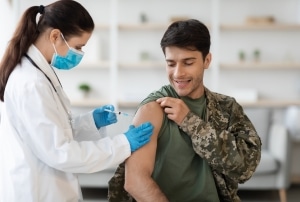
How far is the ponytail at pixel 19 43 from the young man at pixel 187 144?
0.47 m

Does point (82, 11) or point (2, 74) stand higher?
point (82, 11)

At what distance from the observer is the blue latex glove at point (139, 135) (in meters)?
1.47

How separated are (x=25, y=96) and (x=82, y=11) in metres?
0.39

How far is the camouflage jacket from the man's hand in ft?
0.06

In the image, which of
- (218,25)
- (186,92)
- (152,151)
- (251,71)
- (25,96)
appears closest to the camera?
(25,96)

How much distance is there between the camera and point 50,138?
4.65 ft

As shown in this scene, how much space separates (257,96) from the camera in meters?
4.91

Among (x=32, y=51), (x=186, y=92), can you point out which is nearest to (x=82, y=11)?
(x=32, y=51)

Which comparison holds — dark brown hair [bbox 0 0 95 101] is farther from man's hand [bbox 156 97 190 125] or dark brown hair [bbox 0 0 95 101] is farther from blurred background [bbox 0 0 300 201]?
blurred background [bbox 0 0 300 201]

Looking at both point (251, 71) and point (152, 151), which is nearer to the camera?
point (152, 151)

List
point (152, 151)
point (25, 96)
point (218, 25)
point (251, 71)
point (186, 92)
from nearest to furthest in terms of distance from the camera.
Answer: point (25, 96), point (152, 151), point (186, 92), point (218, 25), point (251, 71)

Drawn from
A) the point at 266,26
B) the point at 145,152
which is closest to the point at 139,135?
the point at 145,152

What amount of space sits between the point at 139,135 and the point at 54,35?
1.58 feet

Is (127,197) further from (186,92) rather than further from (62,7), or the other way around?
(62,7)
